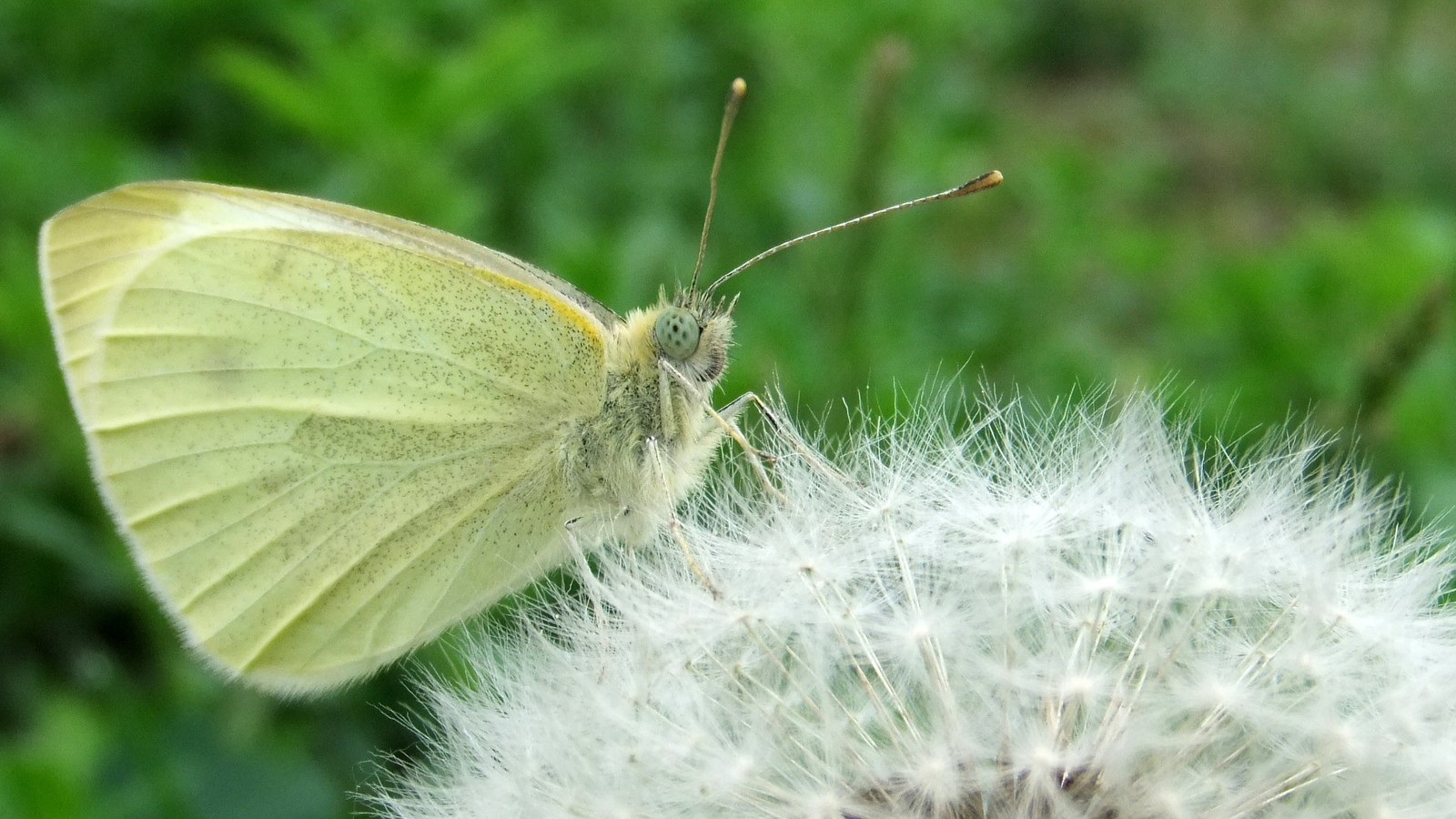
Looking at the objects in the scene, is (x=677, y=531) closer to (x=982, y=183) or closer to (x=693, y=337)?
(x=693, y=337)

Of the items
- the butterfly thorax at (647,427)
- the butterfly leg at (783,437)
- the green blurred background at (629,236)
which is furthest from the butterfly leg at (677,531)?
the green blurred background at (629,236)

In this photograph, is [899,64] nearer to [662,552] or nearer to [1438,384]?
[662,552]

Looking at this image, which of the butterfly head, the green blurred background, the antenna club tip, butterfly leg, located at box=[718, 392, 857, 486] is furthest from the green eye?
the antenna club tip

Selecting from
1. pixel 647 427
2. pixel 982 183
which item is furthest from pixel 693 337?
pixel 982 183

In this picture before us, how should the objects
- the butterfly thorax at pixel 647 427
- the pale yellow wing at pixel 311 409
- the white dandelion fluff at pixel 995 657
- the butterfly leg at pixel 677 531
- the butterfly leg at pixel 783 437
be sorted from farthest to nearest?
1. the pale yellow wing at pixel 311 409
2. the butterfly thorax at pixel 647 427
3. the butterfly leg at pixel 783 437
4. the butterfly leg at pixel 677 531
5. the white dandelion fluff at pixel 995 657

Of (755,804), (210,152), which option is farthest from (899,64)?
(210,152)

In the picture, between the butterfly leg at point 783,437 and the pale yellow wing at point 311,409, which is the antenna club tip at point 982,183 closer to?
the butterfly leg at point 783,437
